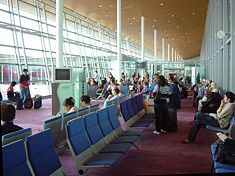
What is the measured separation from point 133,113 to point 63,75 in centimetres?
373

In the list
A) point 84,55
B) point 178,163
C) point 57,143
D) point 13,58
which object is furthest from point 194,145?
point 84,55

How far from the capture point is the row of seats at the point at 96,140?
3133 millimetres

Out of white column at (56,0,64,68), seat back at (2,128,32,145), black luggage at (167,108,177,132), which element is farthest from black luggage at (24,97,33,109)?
seat back at (2,128,32,145)

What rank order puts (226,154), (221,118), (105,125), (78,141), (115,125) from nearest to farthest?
(226,154) → (78,141) → (105,125) → (115,125) → (221,118)

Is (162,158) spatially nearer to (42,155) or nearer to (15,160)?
(42,155)

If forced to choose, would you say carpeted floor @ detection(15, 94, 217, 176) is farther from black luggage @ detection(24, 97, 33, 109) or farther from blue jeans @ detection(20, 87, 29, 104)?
blue jeans @ detection(20, 87, 29, 104)

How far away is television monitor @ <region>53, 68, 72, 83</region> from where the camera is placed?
29.1ft

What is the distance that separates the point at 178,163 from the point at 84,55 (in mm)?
18181

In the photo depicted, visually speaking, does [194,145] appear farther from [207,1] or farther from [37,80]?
[207,1]

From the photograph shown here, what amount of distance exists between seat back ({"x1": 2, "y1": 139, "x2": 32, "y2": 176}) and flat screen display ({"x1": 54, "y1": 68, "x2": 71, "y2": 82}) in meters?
6.76

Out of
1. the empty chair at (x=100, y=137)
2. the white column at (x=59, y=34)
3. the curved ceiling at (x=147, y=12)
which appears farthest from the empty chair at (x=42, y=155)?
the curved ceiling at (x=147, y=12)

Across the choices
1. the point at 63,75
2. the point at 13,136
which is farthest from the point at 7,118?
the point at 63,75

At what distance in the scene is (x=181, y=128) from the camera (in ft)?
23.4

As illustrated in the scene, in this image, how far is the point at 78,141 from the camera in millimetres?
3248
